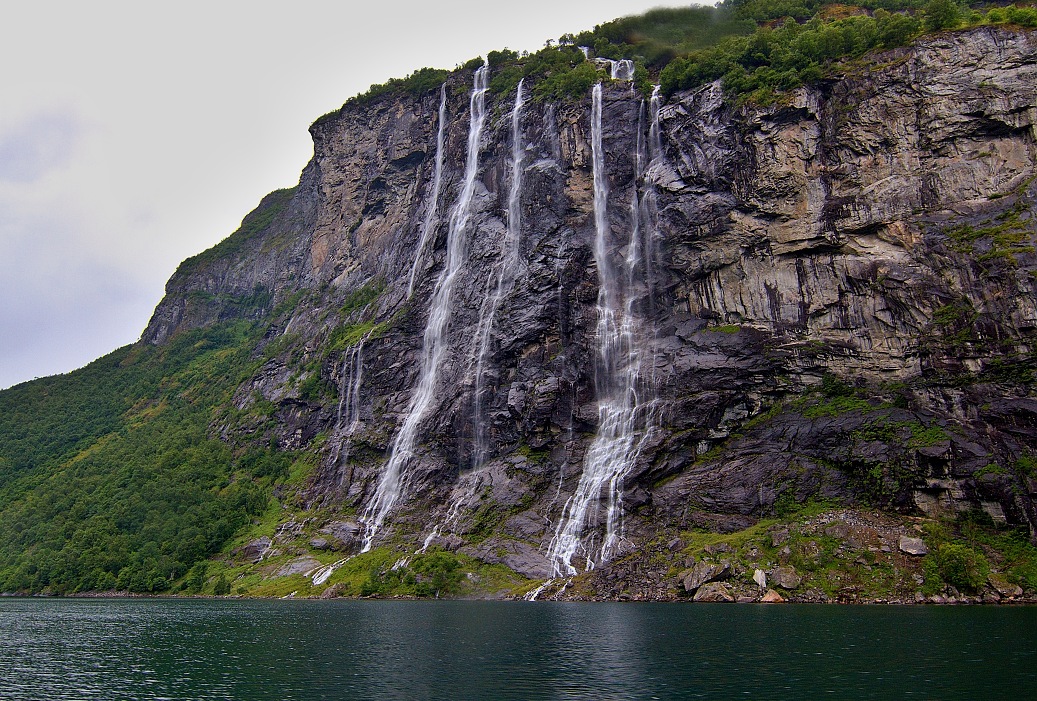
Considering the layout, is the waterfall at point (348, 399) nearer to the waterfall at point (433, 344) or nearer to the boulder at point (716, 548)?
the waterfall at point (433, 344)

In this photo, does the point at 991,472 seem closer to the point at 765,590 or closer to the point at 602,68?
the point at 765,590

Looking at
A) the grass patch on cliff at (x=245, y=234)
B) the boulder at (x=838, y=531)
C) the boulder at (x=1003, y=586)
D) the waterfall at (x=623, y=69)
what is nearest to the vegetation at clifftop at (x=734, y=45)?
the waterfall at (x=623, y=69)

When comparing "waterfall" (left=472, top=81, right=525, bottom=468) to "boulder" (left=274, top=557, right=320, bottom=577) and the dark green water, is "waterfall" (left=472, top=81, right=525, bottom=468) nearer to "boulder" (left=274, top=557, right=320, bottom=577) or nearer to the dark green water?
"boulder" (left=274, top=557, right=320, bottom=577)

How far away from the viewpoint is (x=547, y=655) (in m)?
30.7

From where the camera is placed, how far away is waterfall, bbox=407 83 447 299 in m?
96.6

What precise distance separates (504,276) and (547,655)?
57447 millimetres

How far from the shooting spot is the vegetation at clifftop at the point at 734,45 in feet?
245

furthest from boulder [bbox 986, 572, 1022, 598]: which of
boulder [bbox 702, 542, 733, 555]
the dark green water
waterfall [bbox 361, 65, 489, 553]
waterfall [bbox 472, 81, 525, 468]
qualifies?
waterfall [bbox 361, 65, 489, 553]

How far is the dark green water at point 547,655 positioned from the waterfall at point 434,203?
5562cm

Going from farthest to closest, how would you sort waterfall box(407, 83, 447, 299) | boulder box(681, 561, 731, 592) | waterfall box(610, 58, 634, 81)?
1. waterfall box(407, 83, 447, 299)
2. waterfall box(610, 58, 634, 81)
3. boulder box(681, 561, 731, 592)

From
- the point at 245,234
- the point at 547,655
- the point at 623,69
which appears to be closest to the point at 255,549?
the point at 547,655

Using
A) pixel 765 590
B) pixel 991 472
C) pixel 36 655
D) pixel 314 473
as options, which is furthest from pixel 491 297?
pixel 36 655

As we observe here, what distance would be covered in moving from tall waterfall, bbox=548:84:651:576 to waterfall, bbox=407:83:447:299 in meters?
24.3

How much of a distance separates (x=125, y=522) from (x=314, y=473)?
79.2 feet
